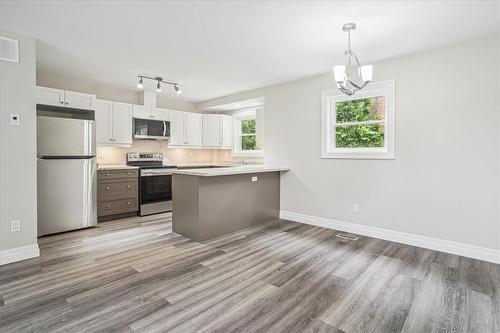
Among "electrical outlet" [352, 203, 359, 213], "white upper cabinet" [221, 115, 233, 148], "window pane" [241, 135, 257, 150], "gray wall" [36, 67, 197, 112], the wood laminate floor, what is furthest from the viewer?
"white upper cabinet" [221, 115, 233, 148]

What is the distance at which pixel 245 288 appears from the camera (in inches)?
92.0

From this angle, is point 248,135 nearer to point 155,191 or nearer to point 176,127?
point 176,127

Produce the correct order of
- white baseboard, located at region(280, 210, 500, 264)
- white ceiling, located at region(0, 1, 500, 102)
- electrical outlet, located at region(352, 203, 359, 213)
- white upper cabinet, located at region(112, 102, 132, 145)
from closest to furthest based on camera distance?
white ceiling, located at region(0, 1, 500, 102) → white baseboard, located at region(280, 210, 500, 264) → electrical outlet, located at region(352, 203, 359, 213) → white upper cabinet, located at region(112, 102, 132, 145)

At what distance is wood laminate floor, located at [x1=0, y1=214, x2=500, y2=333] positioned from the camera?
187 cm

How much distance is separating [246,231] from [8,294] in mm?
2723

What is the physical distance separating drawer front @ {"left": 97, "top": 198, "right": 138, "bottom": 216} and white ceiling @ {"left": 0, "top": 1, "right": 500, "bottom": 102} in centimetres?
222

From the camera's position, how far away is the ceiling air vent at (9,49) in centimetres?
277

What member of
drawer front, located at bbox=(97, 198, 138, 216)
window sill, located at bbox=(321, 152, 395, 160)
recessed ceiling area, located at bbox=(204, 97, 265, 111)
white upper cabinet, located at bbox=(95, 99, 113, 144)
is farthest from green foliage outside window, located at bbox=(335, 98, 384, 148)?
white upper cabinet, located at bbox=(95, 99, 113, 144)

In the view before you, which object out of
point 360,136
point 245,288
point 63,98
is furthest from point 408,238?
point 63,98

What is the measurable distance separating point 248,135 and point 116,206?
3241 mm

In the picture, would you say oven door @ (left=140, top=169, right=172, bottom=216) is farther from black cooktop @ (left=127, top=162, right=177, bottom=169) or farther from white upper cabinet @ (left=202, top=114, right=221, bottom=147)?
white upper cabinet @ (left=202, top=114, right=221, bottom=147)

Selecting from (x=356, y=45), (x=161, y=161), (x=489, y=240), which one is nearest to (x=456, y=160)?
(x=489, y=240)

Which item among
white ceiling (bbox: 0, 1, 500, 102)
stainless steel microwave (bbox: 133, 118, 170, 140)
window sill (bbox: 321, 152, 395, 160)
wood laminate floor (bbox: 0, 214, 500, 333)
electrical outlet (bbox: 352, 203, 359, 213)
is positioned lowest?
wood laminate floor (bbox: 0, 214, 500, 333)

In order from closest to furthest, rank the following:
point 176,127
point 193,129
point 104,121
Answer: point 104,121 < point 176,127 < point 193,129
